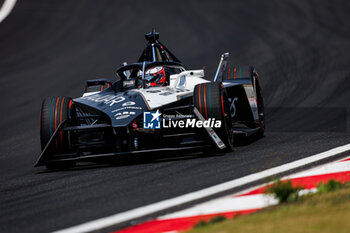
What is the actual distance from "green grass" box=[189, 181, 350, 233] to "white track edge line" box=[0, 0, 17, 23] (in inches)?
792

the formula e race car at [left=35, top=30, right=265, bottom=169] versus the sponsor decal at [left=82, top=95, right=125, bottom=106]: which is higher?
the sponsor decal at [left=82, top=95, right=125, bottom=106]

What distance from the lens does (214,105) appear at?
7.78 metres

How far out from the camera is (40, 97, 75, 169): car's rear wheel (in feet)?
25.5

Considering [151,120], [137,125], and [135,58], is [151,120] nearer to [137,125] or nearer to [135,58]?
[137,125]

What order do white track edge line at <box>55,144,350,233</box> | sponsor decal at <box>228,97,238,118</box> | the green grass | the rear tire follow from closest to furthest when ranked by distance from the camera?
the green grass, white track edge line at <box>55,144,350,233</box>, the rear tire, sponsor decal at <box>228,97,238,118</box>

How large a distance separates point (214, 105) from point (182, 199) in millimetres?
2845

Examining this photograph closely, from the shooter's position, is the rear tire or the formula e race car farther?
the rear tire

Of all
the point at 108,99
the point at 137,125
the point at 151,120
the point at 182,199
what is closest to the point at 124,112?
the point at 137,125

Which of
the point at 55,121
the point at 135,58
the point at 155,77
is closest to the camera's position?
the point at 55,121

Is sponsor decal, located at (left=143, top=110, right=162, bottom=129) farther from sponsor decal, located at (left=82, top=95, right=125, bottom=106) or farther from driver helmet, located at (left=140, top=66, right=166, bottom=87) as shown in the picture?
driver helmet, located at (left=140, top=66, right=166, bottom=87)

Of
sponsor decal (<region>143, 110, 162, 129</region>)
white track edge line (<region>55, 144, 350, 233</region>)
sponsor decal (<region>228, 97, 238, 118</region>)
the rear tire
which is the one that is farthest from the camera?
sponsor decal (<region>228, 97, 238, 118</region>)

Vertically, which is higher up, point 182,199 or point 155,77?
point 155,77

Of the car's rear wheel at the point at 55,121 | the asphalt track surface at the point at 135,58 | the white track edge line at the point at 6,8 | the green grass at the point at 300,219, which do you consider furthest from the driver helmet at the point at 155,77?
the white track edge line at the point at 6,8

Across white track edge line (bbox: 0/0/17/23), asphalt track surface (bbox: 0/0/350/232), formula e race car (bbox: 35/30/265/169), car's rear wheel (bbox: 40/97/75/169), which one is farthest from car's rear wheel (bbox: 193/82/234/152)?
white track edge line (bbox: 0/0/17/23)
